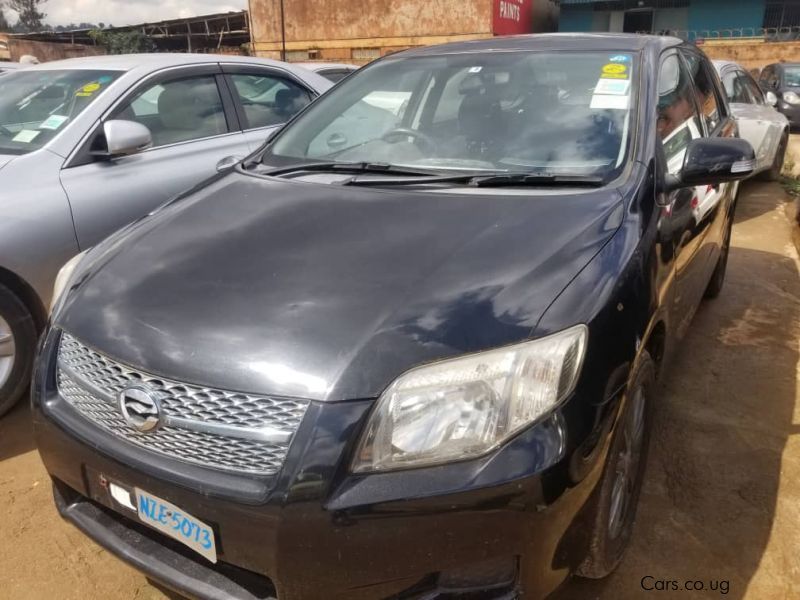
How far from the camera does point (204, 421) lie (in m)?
1.57

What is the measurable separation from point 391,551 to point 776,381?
2758mm

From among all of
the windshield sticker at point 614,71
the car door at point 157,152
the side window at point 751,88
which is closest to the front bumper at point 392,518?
the windshield sticker at point 614,71

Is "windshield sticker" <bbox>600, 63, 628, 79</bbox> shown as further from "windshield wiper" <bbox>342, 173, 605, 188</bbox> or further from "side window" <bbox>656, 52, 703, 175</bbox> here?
"windshield wiper" <bbox>342, 173, 605, 188</bbox>

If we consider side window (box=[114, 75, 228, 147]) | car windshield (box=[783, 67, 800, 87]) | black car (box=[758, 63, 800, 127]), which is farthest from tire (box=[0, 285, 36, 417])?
car windshield (box=[783, 67, 800, 87])

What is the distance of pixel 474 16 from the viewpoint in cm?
2278

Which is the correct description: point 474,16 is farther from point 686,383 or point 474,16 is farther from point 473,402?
point 473,402

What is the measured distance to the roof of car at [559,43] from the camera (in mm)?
2832

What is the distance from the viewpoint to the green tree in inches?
2408

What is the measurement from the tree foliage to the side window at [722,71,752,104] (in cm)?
2873

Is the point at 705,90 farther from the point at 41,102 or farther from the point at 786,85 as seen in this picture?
the point at 786,85

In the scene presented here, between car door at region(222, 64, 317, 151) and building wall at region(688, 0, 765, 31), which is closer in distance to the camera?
car door at region(222, 64, 317, 151)

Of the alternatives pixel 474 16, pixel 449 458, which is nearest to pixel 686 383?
pixel 449 458

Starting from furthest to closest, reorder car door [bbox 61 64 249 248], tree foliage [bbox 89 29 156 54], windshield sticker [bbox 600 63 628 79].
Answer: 1. tree foliage [bbox 89 29 156 54]
2. car door [bbox 61 64 249 248]
3. windshield sticker [bbox 600 63 628 79]

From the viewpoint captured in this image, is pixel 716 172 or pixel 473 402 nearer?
pixel 473 402
